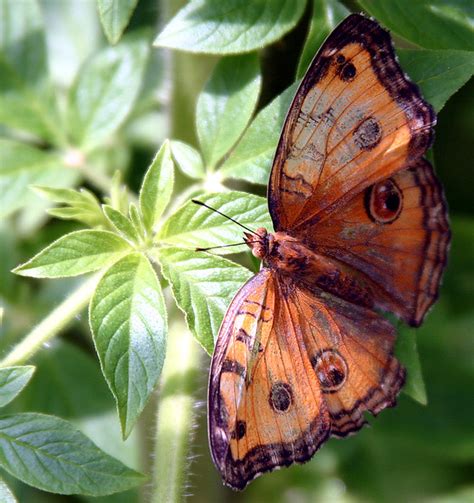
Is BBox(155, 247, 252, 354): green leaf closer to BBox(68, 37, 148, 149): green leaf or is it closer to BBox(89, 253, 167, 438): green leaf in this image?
BBox(89, 253, 167, 438): green leaf

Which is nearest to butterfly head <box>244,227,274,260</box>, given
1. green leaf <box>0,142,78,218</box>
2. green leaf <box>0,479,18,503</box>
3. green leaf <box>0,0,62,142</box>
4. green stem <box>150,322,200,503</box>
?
green stem <box>150,322,200,503</box>

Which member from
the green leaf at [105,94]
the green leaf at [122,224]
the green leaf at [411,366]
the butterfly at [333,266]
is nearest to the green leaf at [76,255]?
the green leaf at [122,224]

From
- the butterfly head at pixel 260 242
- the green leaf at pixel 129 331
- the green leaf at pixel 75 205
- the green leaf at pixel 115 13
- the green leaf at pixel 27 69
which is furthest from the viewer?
the green leaf at pixel 27 69

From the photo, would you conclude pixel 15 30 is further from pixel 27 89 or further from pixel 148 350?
pixel 148 350

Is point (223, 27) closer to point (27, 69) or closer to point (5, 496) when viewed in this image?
point (27, 69)

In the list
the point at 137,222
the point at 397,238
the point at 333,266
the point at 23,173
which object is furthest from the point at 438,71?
the point at 23,173

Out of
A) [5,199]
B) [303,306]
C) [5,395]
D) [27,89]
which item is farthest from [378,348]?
[27,89]

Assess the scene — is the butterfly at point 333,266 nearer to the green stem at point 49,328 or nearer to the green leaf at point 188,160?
the green leaf at point 188,160
